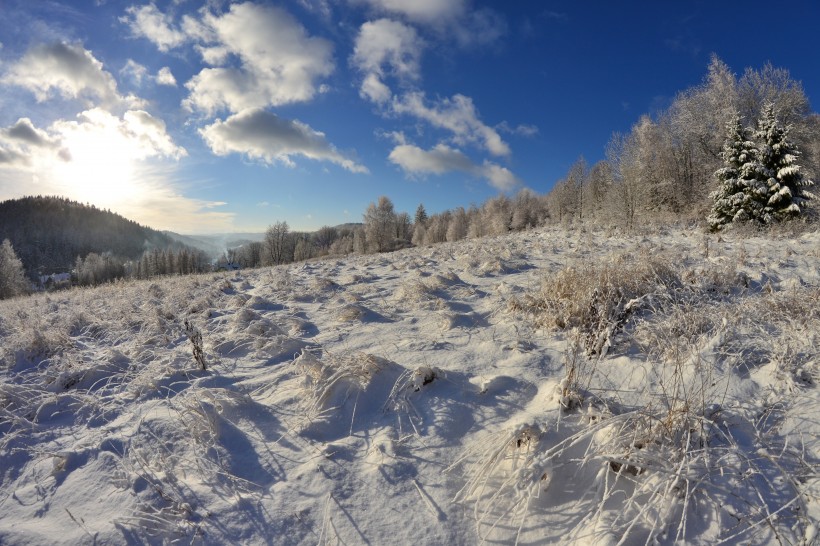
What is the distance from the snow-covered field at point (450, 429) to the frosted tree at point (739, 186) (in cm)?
1463

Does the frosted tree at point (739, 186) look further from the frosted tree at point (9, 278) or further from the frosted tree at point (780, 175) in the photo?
the frosted tree at point (9, 278)

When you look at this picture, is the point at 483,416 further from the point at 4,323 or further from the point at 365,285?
the point at 4,323

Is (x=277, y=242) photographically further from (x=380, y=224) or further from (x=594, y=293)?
(x=594, y=293)

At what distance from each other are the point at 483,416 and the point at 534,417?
15.2 inches

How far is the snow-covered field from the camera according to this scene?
1827mm

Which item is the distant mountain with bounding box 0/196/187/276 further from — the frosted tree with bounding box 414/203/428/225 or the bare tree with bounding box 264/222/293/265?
the frosted tree with bounding box 414/203/428/225

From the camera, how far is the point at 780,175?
46.9 ft

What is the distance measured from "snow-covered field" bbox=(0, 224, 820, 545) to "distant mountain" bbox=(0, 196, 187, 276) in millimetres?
166188

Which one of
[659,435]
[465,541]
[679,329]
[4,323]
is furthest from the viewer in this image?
[4,323]

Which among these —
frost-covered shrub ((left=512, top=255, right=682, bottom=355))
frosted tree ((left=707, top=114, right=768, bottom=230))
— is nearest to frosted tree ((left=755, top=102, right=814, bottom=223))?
frosted tree ((left=707, top=114, right=768, bottom=230))

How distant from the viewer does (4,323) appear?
672cm

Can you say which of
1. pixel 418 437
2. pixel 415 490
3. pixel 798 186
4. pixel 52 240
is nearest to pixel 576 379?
pixel 418 437

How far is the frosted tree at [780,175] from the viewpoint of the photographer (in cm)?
1402

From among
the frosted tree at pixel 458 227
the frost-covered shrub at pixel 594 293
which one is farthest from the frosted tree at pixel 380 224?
the frost-covered shrub at pixel 594 293
